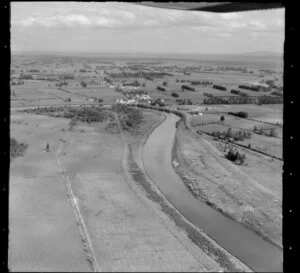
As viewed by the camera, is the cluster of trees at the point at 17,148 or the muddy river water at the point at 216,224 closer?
the muddy river water at the point at 216,224

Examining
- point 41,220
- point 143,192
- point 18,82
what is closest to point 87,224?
point 41,220

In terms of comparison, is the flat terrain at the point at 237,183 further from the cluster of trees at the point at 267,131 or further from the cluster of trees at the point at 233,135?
the cluster of trees at the point at 267,131

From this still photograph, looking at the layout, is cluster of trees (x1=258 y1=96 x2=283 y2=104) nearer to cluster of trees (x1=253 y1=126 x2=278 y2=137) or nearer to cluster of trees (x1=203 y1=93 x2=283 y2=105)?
cluster of trees (x1=203 y1=93 x2=283 y2=105)

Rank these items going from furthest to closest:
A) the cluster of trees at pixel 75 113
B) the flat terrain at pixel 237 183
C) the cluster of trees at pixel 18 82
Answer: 1. the cluster of trees at pixel 18 82
2. the cluster of trees at pixel 75 113
3. the flat terrain at pixel 237 183

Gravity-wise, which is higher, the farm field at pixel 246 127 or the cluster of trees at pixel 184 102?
the cluster of trees at pixel 184 102

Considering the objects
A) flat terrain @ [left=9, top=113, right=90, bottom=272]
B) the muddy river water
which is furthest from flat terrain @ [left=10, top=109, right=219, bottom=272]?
the muddy river water

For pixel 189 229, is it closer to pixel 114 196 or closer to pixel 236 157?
pixel 114 196

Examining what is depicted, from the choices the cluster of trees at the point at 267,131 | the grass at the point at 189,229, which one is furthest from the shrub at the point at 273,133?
the grass at the point at 189,229
